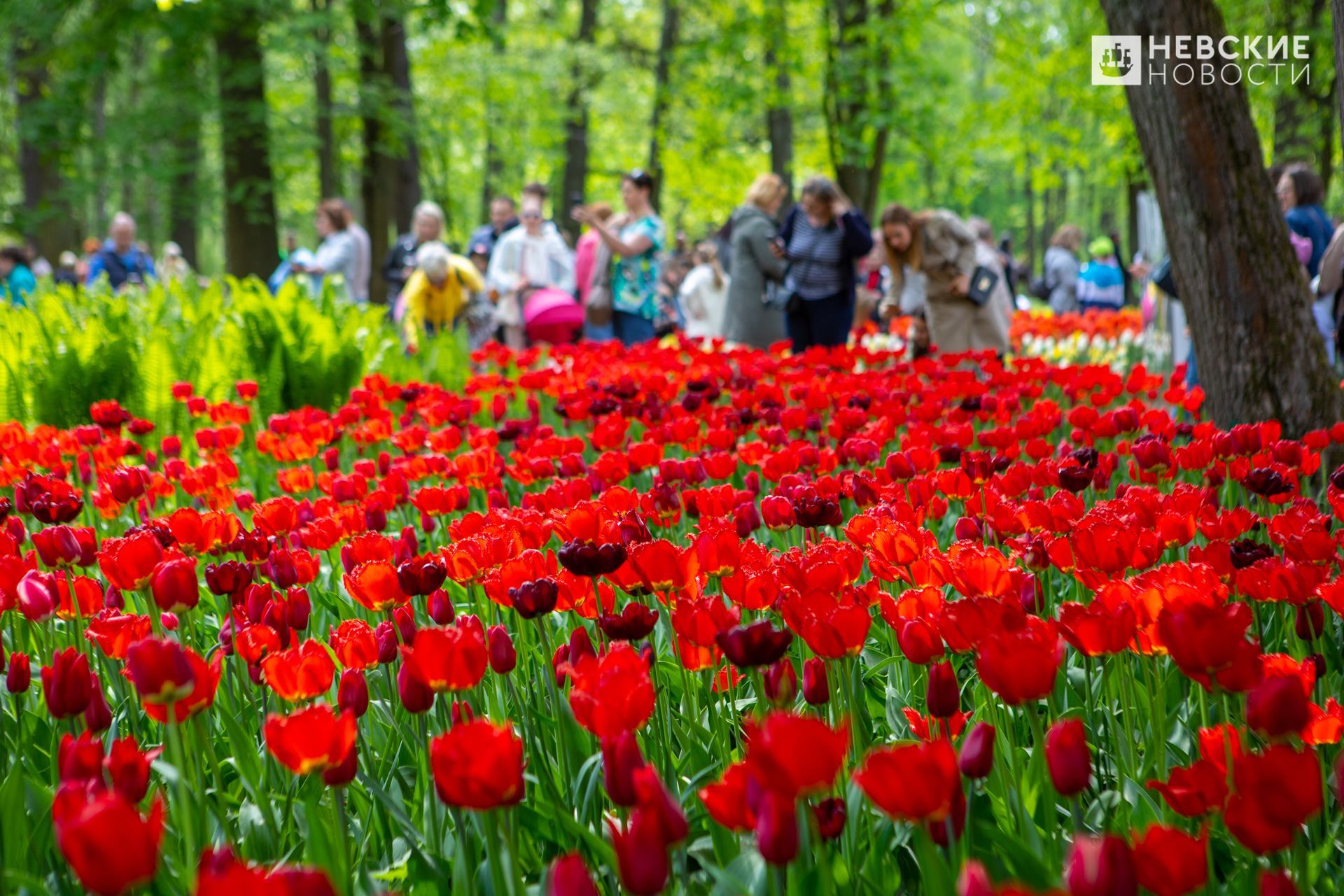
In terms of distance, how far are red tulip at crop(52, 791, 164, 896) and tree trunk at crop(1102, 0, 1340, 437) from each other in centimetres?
396

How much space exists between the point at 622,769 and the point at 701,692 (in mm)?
915

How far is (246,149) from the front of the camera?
12.3 m

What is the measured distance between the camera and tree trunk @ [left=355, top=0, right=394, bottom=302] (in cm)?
1386

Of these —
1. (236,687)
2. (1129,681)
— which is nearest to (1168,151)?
(1129,681)

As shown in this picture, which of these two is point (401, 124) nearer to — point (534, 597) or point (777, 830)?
point (534, 597)

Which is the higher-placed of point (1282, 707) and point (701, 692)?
point (1282, 707)

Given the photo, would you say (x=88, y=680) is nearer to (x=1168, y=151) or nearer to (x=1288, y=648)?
(x=1288, y=648)

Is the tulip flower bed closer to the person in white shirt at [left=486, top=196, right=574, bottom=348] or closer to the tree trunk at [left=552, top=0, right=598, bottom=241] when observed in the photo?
the person in white shirt at [left=486, top=196, right=574, bottom=348]

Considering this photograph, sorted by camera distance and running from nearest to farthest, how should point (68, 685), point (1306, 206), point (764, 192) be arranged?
1. point (68, 685)
2. point (1306, 206)
3. point (764, 192)

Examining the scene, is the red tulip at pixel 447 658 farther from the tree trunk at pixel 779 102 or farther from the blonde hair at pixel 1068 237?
the tree trunk at pixel 779 102

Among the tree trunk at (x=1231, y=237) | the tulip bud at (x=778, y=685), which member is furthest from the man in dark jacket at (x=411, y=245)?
the tulip bud at (x=778, y=685)

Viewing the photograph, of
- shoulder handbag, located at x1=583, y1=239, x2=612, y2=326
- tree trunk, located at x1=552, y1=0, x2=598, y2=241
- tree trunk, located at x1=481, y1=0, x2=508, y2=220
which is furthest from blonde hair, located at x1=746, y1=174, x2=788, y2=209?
tree trunk, located at x1=552, y1=0, x2=598, y2=241

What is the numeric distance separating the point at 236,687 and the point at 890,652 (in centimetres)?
121

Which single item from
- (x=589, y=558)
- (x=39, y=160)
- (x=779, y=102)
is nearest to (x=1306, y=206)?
(x=589, y=558)
